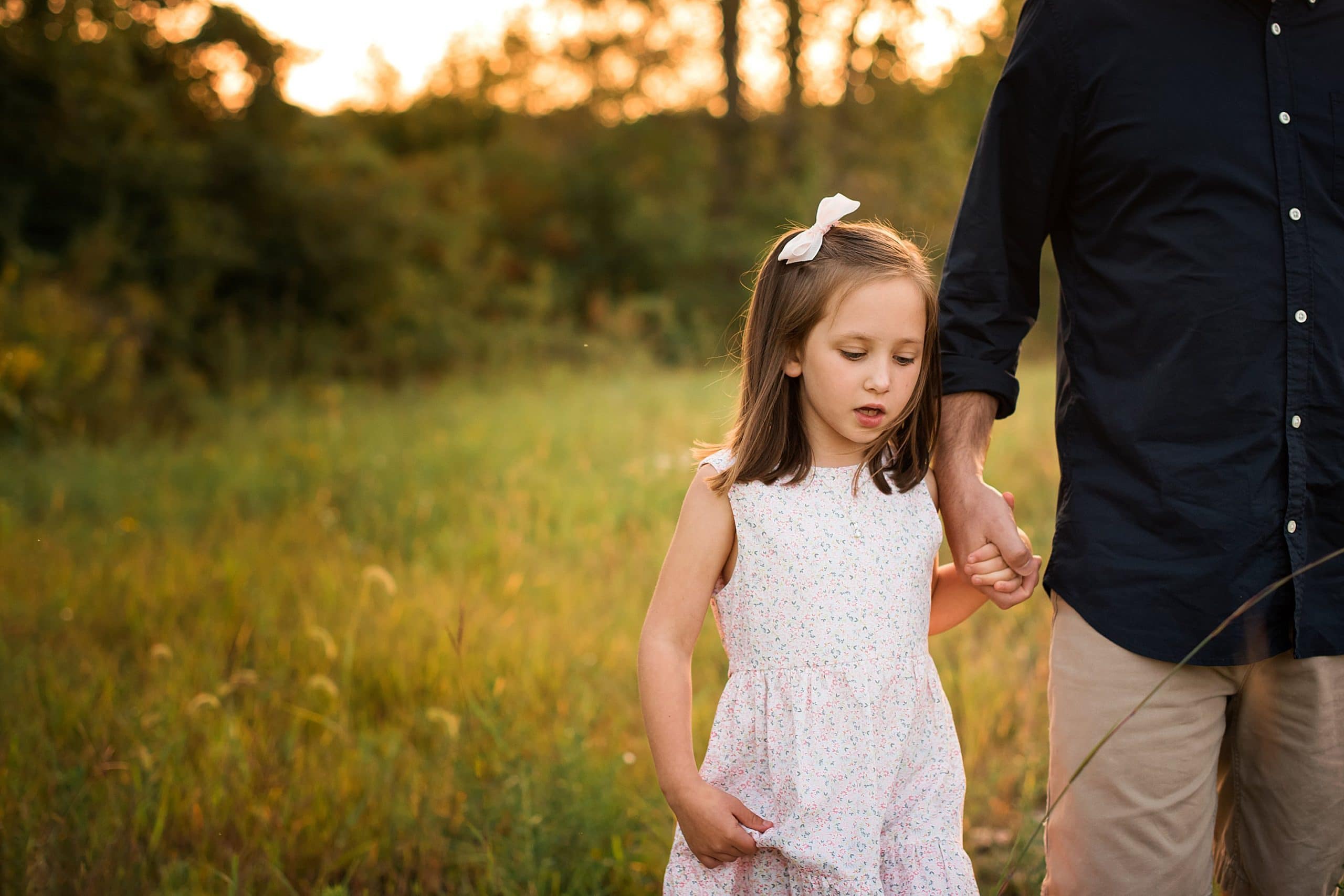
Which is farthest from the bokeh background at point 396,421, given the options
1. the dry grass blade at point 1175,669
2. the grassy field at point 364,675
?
the dry grass blade at point 1175,669

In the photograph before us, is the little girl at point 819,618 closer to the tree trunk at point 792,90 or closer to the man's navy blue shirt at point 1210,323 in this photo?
the man's navy blue shirt at point 1210,323

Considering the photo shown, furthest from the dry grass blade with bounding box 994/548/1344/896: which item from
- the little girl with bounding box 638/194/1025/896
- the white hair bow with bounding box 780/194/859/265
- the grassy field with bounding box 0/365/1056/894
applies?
→ the grassy field with bounding box 0/365/1056/894

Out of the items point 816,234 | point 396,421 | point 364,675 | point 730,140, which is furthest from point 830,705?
point 730,140

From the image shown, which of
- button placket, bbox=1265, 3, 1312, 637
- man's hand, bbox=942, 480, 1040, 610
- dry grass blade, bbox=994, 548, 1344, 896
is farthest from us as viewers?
man's hand, bbox=942, 480, 1040, 610

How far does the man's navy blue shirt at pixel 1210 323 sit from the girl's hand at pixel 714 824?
2.08ft

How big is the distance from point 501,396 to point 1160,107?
30.5 ft

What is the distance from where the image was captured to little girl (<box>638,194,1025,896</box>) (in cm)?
166

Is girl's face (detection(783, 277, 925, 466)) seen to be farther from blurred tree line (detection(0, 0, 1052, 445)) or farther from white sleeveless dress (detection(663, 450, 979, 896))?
blurred tree line (detection(0, 0, 1052, 445))

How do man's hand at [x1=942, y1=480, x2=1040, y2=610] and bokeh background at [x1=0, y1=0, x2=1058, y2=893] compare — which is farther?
bokeh background at [x1=0, y1=0, x2=1058, y2=893]

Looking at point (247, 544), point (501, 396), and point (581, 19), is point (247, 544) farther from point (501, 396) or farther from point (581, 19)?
point (581, 19)

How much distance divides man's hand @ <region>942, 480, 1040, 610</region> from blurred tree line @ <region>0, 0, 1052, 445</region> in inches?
74.1

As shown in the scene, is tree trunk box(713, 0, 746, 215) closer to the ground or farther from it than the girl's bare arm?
farther from it

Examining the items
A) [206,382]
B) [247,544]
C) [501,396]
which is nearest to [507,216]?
[206,382]

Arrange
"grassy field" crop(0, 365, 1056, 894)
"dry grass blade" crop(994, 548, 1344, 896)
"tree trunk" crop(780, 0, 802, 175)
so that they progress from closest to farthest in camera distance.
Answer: "dry grass blade" crop(994, 548, 1344, 896)
"grassy field" crop(0, 365, 1056, 894)
"tree trunk" crop(780, 0, 802, 175)
